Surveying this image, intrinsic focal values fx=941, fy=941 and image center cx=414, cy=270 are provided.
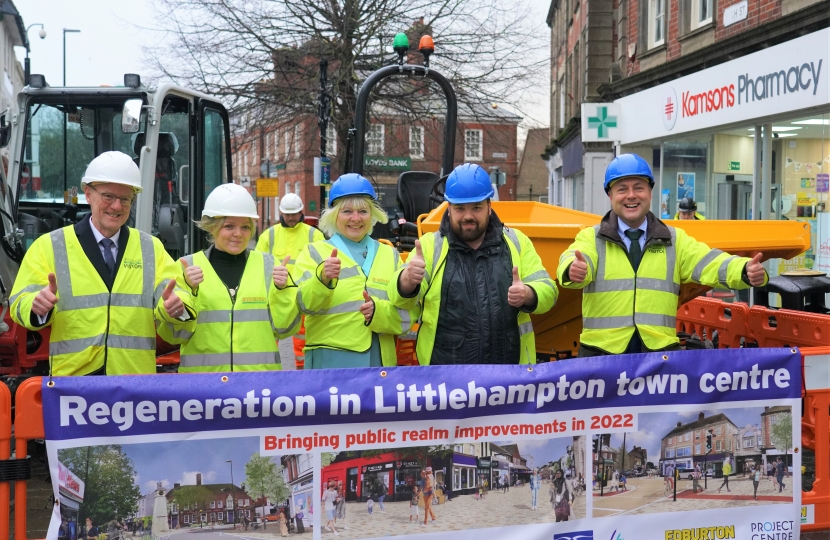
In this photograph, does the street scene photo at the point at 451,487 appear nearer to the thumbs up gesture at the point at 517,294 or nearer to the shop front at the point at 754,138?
the thumbs up gesture at the point at 517,294

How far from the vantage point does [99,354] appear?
4.59 meters

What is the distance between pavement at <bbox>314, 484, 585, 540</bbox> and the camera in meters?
4.11

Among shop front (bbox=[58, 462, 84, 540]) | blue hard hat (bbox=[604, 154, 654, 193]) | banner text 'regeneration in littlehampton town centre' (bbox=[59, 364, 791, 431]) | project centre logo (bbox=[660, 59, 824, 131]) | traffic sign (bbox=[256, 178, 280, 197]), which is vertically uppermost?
project centre logo (bbox=[660, 59, 824, 131])

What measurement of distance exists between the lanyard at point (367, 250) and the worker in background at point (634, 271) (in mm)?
1036

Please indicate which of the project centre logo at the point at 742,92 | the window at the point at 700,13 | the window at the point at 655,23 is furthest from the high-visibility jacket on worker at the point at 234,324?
the window at the point at 655,23

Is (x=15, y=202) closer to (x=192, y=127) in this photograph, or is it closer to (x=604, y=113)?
(x=192, y=127)

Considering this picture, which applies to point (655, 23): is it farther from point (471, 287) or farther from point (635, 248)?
point (471, 287)

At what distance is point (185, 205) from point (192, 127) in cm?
82

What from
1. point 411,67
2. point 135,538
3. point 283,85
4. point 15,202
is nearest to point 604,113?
point 283,85

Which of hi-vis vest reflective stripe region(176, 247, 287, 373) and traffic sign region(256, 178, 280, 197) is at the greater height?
traffic sign region(256, 178, 280, 197)

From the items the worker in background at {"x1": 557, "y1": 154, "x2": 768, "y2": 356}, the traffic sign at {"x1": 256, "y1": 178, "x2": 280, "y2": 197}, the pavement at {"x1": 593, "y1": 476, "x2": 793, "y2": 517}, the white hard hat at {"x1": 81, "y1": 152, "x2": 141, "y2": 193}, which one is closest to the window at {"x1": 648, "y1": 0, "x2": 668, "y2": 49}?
the traffic sign at {"x1": 256, "y1": 178, "x2": 280, "y2": 197}

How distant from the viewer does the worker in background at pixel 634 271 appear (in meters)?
4.93

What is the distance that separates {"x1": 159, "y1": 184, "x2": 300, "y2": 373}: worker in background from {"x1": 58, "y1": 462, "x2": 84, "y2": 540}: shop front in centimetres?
97

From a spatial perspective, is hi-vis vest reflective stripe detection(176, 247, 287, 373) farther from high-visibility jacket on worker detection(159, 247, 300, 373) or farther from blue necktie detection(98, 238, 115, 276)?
blue necktie detection(98, 238, 115, 276)
